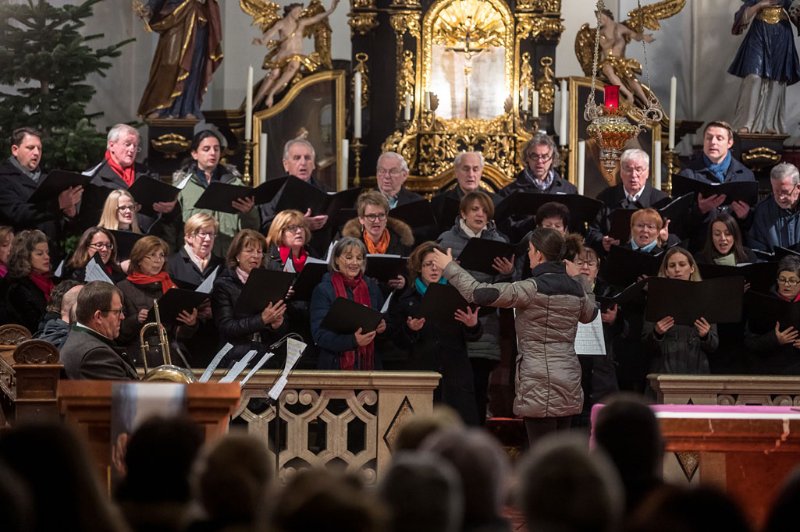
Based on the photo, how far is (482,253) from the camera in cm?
833

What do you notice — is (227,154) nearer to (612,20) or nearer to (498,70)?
(498,70)

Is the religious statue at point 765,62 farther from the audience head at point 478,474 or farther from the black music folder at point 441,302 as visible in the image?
the audience head at point 478,474

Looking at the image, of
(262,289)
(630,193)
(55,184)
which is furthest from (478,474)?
(630,193)

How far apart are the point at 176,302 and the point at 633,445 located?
4.48m

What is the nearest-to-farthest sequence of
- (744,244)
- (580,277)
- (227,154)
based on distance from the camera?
(580,277) → (744,244) → (227,154)

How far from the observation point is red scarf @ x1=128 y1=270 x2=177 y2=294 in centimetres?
818

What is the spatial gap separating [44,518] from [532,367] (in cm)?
445

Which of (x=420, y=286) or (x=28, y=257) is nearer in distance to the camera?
(x=420, y=286)

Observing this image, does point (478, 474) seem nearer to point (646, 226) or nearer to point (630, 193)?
point (646, 226)

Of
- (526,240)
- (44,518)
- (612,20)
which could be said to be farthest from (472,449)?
(612,20)

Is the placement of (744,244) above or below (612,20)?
below

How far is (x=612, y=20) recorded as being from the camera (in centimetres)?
1320

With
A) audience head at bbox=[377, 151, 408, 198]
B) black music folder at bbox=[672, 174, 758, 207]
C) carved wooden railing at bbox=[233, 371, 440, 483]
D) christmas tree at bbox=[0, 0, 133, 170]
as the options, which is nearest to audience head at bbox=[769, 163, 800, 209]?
black music folder at bbox=[672, 174, 758, 207]

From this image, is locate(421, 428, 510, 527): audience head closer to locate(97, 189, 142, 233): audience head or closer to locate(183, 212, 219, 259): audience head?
locate(183, 212, 219, 259): audience head
